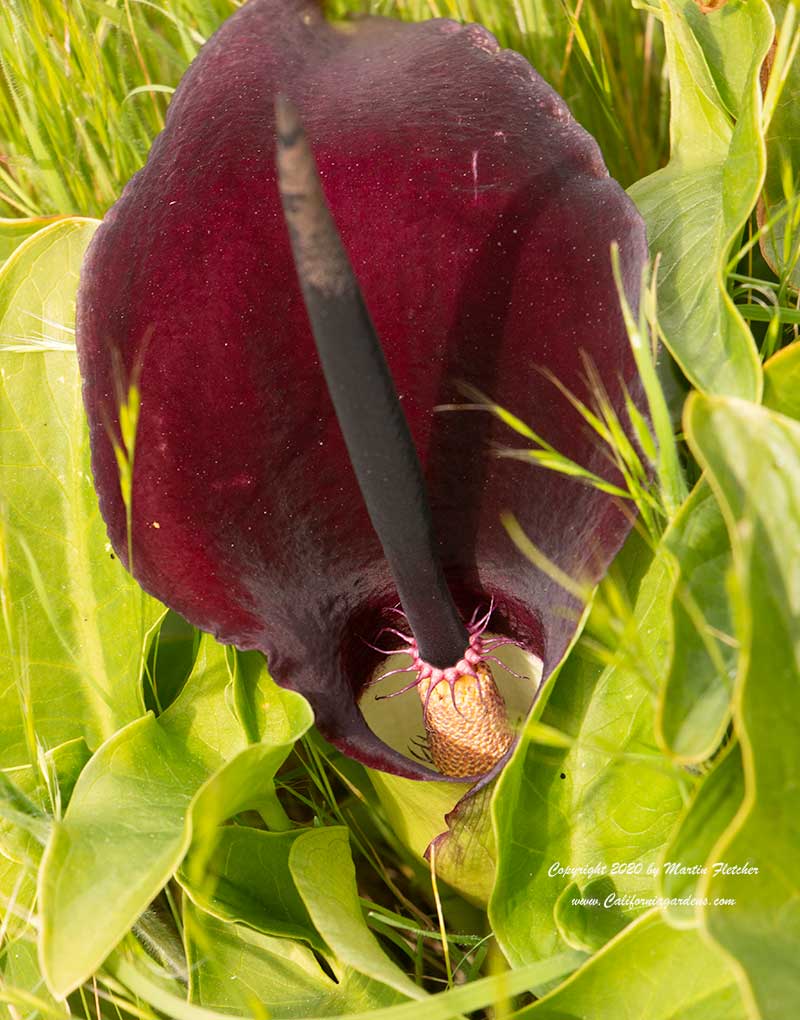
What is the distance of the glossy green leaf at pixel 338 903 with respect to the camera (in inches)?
20.3

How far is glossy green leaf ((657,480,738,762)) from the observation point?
1.30 feet

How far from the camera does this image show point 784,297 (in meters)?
0.67

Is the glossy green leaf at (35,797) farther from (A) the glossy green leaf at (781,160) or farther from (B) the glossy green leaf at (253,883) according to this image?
(A) the glossy green leaf at (781,160)

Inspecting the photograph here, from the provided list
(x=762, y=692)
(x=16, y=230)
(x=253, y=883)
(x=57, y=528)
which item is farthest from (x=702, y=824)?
(x=16, y=230)

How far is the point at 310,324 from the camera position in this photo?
1.84 feet

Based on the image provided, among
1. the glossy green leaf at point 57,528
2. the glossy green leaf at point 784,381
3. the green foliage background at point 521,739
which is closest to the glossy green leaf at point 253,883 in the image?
the green foliage background at point 521,739

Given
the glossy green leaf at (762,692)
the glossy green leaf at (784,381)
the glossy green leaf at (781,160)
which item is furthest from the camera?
the glossy green leaf at (781,160)

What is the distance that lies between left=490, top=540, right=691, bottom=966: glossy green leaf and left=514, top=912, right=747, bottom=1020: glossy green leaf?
6cm

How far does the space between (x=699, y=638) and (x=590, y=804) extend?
0.19 meters

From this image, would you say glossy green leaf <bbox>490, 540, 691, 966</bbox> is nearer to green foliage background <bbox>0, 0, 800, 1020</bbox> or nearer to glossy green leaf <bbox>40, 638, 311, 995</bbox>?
green foliage background <bbox>0, 0, 800, 1020</bbox>

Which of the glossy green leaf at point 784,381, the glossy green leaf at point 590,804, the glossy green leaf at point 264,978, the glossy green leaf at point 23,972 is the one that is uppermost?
the glossy green leaf at point 784,381

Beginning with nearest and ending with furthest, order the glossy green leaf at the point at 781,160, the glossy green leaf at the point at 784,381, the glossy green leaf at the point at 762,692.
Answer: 1. the glossy green leaf at the point at 762,692
2. the glossy green leaf at the point at 784,381
3. the glossy green leaf at the point at 781,160

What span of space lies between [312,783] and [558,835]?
25cm

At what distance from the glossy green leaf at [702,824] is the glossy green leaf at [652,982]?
0.12 feet
